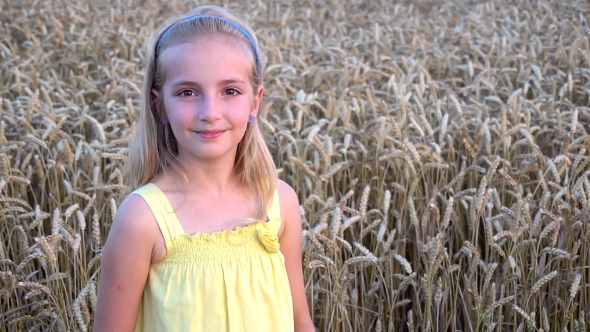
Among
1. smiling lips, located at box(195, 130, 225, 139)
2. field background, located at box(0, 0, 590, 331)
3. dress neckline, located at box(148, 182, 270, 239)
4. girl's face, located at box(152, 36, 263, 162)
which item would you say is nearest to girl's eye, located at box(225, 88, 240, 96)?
girl's face, located at box(152, 36, 263, 162)

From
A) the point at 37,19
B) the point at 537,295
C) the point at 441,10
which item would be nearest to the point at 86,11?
the point at 37,19

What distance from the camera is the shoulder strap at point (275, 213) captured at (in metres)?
1.89

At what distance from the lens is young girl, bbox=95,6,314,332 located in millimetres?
1736

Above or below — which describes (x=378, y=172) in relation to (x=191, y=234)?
below

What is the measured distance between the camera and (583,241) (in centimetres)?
304

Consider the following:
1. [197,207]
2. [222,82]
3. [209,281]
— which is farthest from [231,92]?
[209,281]

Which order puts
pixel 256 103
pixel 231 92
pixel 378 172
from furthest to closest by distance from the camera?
pixel 378 172 < pixel 256 103 < pixel 231 92

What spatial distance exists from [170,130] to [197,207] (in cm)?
22

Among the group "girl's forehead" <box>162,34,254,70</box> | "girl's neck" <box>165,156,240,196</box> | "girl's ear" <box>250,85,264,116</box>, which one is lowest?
"girl's neck" <box>165,156,240,196</box>

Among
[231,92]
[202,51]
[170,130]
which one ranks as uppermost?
[202,51]

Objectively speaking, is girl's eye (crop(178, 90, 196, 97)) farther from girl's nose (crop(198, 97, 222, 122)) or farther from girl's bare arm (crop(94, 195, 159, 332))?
girl's bare arm (crop(94, 195, 159, 332))

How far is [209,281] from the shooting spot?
1767mm

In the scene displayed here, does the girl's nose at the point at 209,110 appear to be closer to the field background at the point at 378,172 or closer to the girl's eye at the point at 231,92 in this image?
the girl's eye at the point at 231,92

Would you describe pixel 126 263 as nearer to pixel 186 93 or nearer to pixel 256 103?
pixel 186 93
